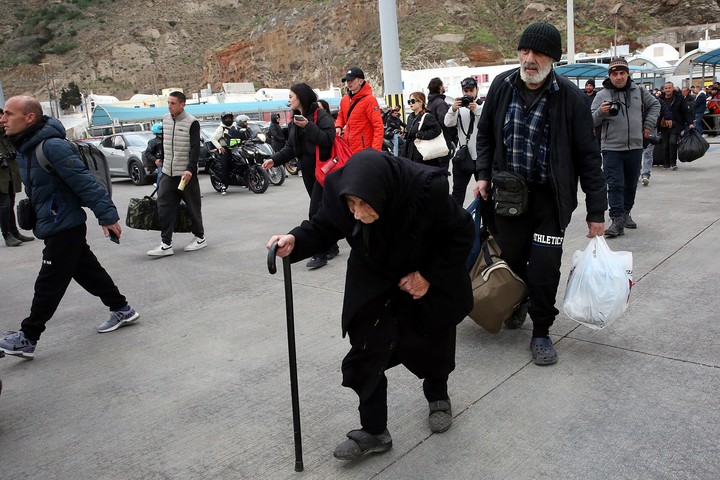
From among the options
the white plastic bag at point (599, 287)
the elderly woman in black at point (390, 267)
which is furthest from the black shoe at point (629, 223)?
the elderly woman in black at point (390, 267)

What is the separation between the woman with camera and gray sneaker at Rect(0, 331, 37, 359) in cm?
501

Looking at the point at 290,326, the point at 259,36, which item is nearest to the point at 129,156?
the point at 290,326

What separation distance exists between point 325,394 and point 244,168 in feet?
33.5

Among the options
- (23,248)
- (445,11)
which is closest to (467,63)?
(445,11)

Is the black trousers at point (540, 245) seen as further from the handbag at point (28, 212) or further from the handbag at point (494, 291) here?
the handbag at point (28, 212)

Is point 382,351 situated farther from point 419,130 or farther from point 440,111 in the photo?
point 440,111

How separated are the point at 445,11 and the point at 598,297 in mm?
70631

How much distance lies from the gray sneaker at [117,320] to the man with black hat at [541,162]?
10.1 ft

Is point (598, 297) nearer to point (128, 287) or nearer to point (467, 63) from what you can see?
point (128, 287)

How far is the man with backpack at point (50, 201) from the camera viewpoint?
14.1 feet

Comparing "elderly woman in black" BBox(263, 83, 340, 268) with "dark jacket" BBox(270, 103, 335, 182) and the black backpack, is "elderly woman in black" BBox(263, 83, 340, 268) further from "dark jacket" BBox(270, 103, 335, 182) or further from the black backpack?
the black backpack

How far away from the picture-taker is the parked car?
54.0 feet

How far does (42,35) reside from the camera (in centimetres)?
11125

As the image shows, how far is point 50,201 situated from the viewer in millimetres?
4379
